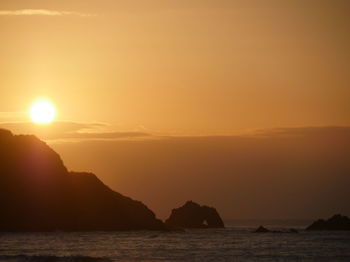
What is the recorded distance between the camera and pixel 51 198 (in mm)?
151125

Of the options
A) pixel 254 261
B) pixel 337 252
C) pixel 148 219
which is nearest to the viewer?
pixel 254 261

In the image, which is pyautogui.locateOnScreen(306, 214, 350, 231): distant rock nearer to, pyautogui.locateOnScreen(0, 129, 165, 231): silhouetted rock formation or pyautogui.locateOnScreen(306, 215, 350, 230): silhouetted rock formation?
pyautogui.locateOnScreen(306, 215, 350, 230): silhouetted rock formation

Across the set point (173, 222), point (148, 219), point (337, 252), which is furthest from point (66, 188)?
point (337, 252)

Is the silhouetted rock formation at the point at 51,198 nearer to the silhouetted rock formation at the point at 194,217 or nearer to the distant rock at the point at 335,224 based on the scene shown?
the silhouetted rock formation at the point at 194,217

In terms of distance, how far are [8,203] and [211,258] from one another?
82.2m

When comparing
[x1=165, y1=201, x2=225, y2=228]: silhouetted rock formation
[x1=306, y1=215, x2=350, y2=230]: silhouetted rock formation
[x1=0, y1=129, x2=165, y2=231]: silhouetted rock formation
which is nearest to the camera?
[x1=0, y1=129, x2=165, y2=231]: silhouetted rock formation

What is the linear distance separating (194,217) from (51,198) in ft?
168

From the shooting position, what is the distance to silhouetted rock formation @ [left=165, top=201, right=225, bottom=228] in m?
190

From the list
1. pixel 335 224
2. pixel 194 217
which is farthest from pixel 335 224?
pixel 194 217

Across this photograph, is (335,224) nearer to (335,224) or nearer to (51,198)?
(335,224)

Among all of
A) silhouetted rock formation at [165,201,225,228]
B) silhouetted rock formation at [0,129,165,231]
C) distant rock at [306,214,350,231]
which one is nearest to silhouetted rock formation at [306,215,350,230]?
distant rock at [306,214,350,231]

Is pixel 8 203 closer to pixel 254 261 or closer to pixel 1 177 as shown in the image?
pixel 1 177

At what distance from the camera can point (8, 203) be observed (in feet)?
475

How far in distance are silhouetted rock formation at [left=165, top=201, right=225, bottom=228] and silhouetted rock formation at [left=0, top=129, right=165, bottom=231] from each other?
960 inches
